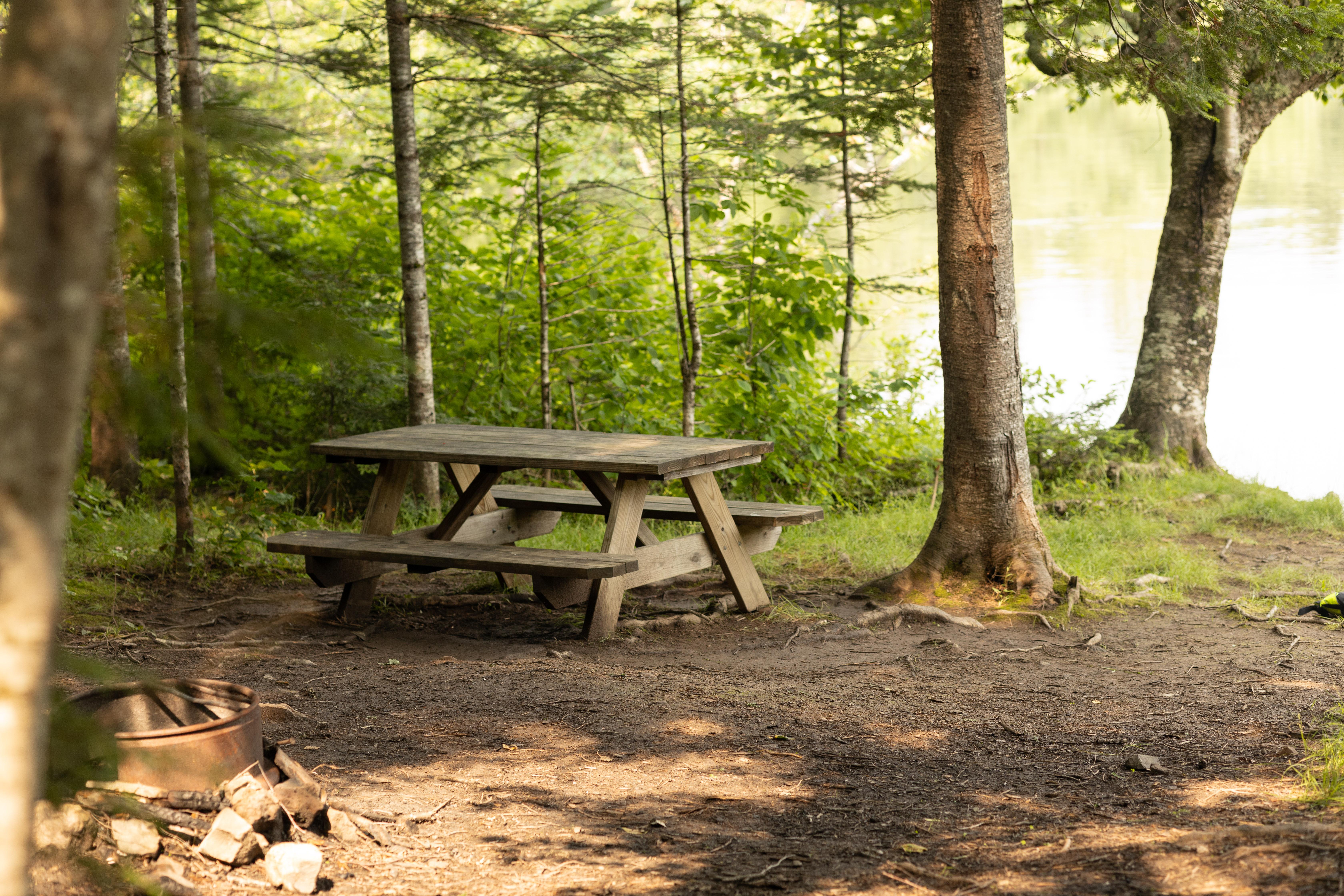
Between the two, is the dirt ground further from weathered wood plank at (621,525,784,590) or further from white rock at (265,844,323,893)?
weathered wood plank at (621,525,784,590)

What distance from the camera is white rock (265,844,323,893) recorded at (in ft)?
8.38

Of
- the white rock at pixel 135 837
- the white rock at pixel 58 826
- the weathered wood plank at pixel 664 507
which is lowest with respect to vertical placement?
the white rock at pixel 135 837

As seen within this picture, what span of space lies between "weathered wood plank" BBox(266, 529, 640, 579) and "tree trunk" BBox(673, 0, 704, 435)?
10.4 feet

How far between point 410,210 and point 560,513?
8.44 ft

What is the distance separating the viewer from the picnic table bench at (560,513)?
5.16 m

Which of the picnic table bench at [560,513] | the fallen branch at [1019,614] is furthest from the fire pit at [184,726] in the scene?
the fallen branch at [1019,614]

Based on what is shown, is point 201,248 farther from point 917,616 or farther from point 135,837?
point 917,616

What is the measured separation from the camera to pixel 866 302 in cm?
1016

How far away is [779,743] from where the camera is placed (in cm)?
391

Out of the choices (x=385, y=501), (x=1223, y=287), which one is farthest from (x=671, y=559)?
(x=1223, y=287)

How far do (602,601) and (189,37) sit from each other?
532 cm

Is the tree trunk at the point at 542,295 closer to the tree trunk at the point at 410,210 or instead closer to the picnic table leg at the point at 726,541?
the tree trunk at the point at 410,210

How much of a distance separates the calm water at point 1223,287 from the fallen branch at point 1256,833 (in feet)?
21.0

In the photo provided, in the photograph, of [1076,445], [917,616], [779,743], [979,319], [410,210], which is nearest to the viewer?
[779,743]
